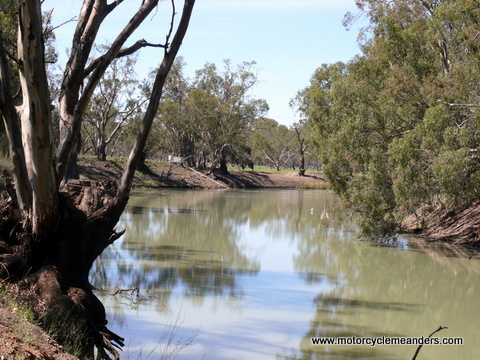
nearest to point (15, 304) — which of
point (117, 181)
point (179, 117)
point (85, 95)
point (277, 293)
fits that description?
point (85, 95)

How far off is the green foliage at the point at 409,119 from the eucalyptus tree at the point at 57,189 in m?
7.41

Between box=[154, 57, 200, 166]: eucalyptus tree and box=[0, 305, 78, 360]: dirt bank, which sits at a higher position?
box=[154, 57, 200, 166]: eucalyptus tree

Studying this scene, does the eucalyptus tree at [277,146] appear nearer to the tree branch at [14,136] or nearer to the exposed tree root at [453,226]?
the exposed tree root at [453,226]

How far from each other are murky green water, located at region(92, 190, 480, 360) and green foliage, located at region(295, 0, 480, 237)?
136 cm

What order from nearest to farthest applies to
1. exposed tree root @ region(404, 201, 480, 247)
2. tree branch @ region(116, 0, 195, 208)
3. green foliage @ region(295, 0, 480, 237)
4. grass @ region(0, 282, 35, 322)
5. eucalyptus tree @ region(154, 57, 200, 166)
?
grass @ region(0, 282, 35, 322)
tree branch @ region(116, 0, 195, 208)
green foliage @ region(295, 0, 480, 237)
exposed tree root @ region(404, 201, 480, 247)
eucalyptus tree @ region(154, 57, 200, 166)

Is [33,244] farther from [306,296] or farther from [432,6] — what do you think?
[432,6]

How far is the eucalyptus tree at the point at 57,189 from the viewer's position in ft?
17.4

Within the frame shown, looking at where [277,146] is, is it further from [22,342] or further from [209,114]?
[22,342]

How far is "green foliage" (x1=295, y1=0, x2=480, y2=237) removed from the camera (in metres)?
12.2

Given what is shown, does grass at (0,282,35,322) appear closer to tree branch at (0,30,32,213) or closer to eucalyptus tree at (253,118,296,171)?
tree branch at (0,30,32,213)

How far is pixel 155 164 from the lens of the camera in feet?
121

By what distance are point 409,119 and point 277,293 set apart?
21.5 feet

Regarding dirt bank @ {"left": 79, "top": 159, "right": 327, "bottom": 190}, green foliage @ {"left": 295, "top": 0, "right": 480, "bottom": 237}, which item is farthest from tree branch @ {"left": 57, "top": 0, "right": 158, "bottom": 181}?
dirt bank @ {"left": 79, "top": 159, "right": 327, "bottom": 190}

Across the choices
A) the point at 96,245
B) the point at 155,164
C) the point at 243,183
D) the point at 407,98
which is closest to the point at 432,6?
the point at 407,98
